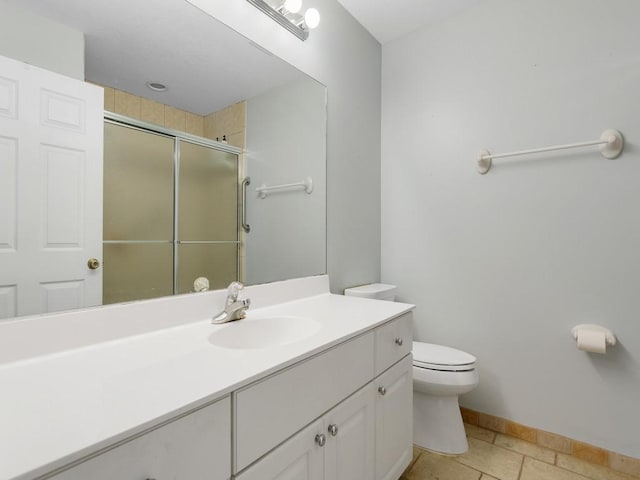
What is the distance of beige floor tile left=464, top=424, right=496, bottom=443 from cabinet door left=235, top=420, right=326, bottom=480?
1265 millimetres

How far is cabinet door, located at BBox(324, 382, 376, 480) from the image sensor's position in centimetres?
90

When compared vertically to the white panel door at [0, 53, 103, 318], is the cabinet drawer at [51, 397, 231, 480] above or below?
below

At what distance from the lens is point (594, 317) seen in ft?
4.91

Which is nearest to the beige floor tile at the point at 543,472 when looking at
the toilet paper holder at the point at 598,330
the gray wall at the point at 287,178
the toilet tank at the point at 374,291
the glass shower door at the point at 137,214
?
the toilet paper holder at the point at 598,330

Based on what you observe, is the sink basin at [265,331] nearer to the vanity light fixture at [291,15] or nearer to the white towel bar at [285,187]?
Answer: the white towel bar at [285,187]

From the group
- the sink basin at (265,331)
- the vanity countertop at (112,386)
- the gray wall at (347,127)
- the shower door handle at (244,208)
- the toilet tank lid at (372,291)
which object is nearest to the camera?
Result: the vanity countertop at (112,386)

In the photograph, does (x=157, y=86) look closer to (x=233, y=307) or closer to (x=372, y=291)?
(x=233, y=307)

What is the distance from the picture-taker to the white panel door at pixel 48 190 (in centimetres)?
75

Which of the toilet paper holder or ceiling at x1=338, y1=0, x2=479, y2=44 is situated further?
ceiling at x1=338, y1=0, x2=479, y2=44

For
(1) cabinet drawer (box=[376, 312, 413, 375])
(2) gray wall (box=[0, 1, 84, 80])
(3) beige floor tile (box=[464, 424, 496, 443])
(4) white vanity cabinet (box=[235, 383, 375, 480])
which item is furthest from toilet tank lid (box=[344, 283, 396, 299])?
(2) gray wall (box=[0, 1, 84, 80])

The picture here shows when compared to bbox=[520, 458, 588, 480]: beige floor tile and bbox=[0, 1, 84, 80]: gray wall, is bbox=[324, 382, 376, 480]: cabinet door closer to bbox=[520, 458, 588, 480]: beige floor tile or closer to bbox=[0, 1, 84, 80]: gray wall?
bbox=[520, 458, 588, 480]: beige floor tile

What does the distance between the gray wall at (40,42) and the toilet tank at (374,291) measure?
4.74ft

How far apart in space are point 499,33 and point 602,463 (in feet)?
7.21

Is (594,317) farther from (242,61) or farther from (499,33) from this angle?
(242,61)
